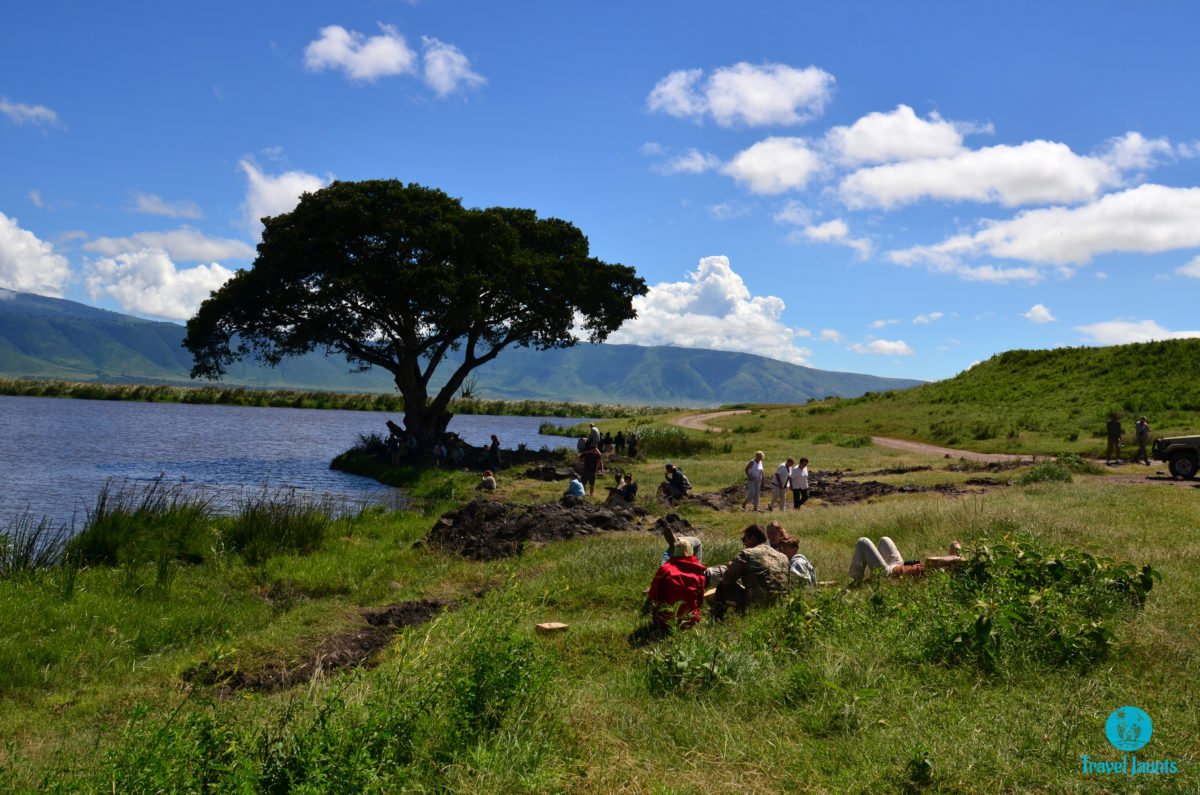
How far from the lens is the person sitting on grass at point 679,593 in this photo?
30.9 feet

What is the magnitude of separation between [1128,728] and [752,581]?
501 cm

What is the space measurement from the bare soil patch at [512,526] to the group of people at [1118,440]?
23.4m

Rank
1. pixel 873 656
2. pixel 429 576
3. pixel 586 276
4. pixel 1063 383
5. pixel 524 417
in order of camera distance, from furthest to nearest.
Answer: pixel 524 417 → pixel 1063 383 → pixel 586 276 → pixel 429 576 → pixel 873 656

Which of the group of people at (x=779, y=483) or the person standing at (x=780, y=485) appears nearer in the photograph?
the group of people at (x=779, y=483)

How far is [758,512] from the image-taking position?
22312mm

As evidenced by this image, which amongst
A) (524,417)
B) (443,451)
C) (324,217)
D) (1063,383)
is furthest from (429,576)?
(524,417)

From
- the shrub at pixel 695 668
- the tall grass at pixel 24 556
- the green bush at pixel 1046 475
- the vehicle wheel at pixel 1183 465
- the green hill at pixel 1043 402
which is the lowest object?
the tall grass at pixel 24 556

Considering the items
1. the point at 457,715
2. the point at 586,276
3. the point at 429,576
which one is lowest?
the point at 429,576

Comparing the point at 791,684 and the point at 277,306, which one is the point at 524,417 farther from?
the point at 791,684

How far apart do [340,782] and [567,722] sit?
189cm

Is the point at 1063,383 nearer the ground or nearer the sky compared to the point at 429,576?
nearer the sky

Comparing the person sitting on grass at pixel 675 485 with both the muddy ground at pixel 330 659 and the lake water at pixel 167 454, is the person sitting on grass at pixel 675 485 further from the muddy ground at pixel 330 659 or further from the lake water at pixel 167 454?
the muddy ground at pixel 330 659

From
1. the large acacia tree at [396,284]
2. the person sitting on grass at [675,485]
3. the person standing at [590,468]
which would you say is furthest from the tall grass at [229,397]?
the person sitting on grass at [675,485]

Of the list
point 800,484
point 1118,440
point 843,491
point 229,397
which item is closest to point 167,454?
point 800,484
